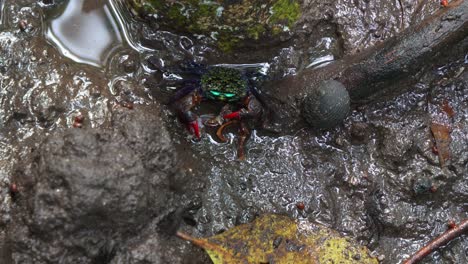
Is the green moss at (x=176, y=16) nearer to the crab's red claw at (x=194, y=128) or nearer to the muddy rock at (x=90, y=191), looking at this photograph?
the crab's red claw at (x=194, y=128)

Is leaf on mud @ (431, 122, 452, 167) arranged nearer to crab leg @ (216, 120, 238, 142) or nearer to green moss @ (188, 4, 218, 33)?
crab leg @ (216, 120, 238, 142)

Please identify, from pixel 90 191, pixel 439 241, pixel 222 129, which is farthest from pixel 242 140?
pixel 439 241

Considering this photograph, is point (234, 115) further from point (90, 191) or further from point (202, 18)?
point (90, 191)

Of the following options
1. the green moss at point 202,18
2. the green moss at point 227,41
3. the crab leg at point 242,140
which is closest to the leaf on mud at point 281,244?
the crab leg at point 242,140

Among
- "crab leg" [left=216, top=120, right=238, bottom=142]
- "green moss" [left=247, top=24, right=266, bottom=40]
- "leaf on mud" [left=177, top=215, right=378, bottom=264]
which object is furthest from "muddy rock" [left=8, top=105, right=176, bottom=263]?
"green moss" [left=247, top=24, right=266, bottom=40]

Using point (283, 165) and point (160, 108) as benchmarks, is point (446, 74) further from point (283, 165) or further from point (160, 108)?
point (160, 108)
